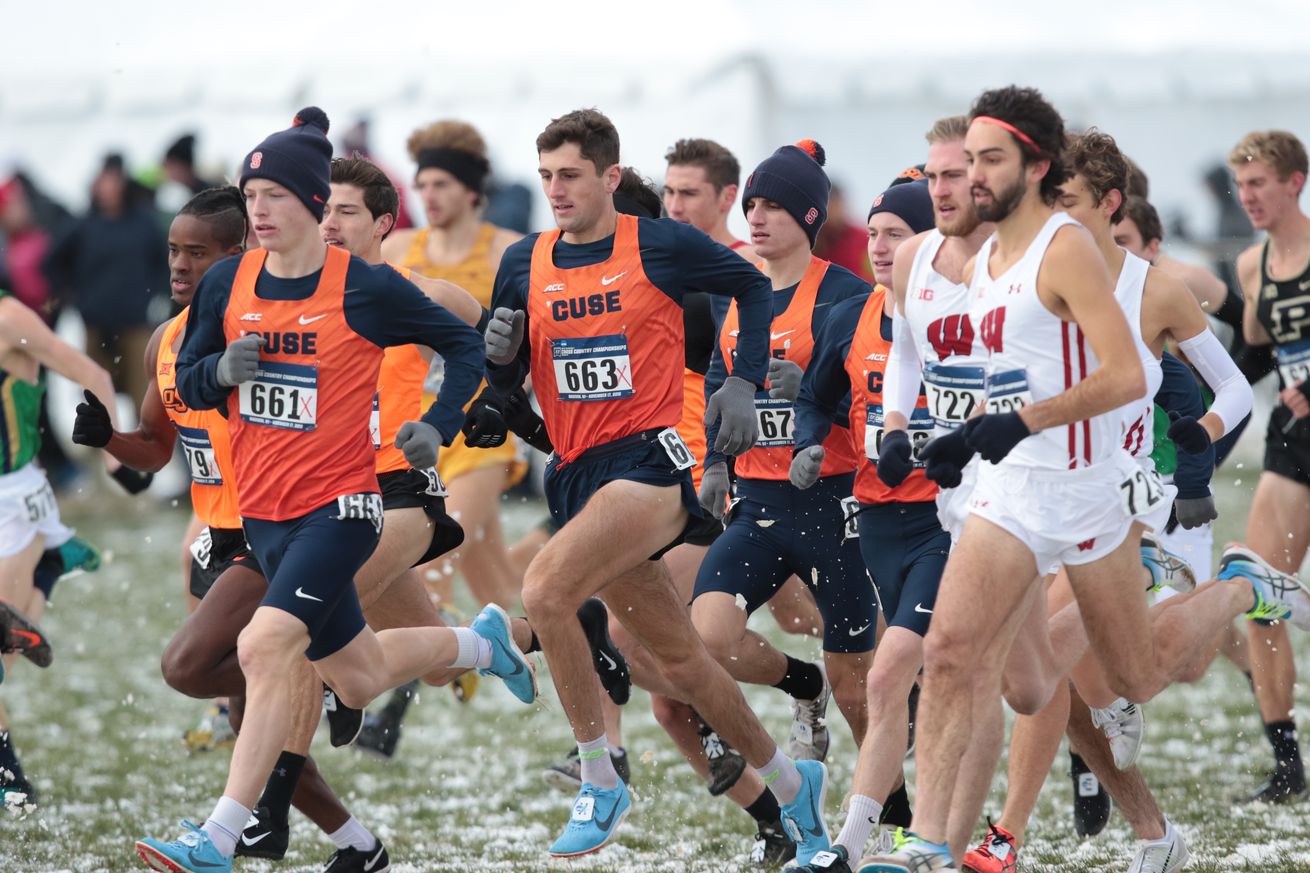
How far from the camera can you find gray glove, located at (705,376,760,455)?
7023mm

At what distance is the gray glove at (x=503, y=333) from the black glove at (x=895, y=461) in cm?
150

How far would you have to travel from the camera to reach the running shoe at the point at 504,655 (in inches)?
303

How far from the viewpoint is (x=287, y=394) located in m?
6.58

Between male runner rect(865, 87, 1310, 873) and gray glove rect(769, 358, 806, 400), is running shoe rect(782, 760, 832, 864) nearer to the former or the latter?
male runner rect(865, 87, 1310, 873)

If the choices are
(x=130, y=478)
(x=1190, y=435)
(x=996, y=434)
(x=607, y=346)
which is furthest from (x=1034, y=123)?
(x=130, y=478)

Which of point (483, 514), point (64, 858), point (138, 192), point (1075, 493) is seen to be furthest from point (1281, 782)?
point (138, 192)

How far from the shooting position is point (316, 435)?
6.60 metres

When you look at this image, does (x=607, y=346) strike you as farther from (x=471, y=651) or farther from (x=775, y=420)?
(x=471, y=651)

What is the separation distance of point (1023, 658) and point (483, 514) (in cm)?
426

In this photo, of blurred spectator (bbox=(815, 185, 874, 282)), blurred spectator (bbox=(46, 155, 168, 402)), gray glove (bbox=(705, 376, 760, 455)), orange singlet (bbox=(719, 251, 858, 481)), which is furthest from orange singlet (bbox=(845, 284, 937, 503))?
blurred spectator (bbox=(46, 155, 168, 402))

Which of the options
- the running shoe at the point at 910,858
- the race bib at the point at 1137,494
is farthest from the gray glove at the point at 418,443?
the race bib at the point at 1137,494

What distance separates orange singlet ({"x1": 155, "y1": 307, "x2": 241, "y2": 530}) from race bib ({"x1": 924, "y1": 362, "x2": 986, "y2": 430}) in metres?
2.58

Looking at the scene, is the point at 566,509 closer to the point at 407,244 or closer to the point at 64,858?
the point at 64,858

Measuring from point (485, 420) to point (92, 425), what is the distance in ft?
4.59
